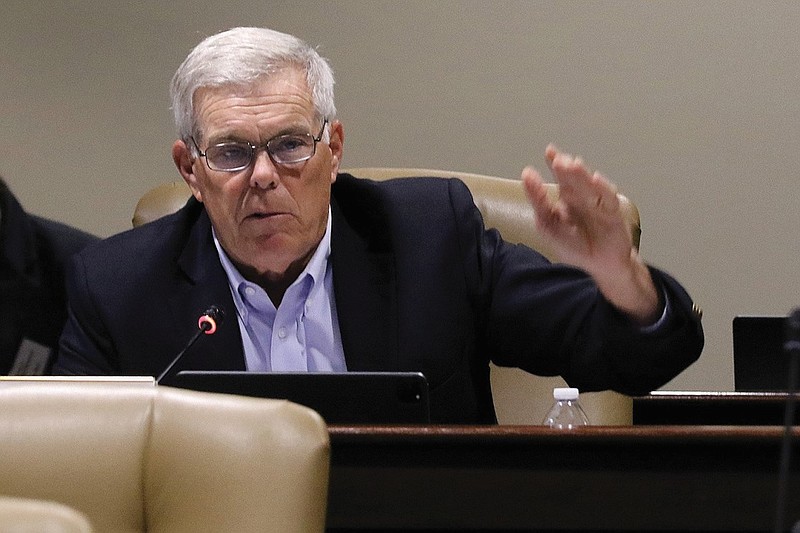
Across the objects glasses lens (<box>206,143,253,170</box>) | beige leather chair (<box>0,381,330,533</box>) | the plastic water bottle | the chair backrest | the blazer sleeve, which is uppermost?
glasses lens (<box>206,143,253,170</box>)

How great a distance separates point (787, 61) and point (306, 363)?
187 cm

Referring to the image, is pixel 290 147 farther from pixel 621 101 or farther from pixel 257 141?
pixel 621 101

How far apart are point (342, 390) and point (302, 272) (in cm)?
69

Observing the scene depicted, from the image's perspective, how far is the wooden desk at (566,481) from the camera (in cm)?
138

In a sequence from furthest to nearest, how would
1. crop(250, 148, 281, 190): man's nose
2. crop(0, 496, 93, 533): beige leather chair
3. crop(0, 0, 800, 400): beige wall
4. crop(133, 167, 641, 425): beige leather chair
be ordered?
crop(0, 0, 800, 400): beige wall < crop(133, 167, 641, 425): beige leather chair < crop(250, 148, 281, 190): man's nose < crop(0, 496, 93, 533): beige leather chair

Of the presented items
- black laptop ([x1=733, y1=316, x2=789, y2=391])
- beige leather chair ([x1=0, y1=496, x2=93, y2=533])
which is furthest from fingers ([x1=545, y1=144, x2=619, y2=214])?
beige leather chair ([x1=0, y1=496, x2=93, y2=533])

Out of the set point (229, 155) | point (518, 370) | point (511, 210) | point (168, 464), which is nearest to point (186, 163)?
point (229, 155)

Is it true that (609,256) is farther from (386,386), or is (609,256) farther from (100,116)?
(100,116)

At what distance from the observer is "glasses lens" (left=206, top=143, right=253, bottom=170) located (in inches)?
88.3

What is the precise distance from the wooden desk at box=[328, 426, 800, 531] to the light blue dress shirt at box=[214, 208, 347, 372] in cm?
85

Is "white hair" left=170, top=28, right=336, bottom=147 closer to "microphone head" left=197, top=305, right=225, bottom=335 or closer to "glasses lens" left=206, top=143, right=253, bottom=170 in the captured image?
"glasses lens" left=206, top=143, right=253, bottom=170

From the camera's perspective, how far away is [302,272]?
2330mm

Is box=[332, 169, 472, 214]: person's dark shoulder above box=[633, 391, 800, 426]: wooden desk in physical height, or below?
above

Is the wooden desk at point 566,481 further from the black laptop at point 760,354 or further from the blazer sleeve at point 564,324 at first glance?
the black laptop at point 760,354
